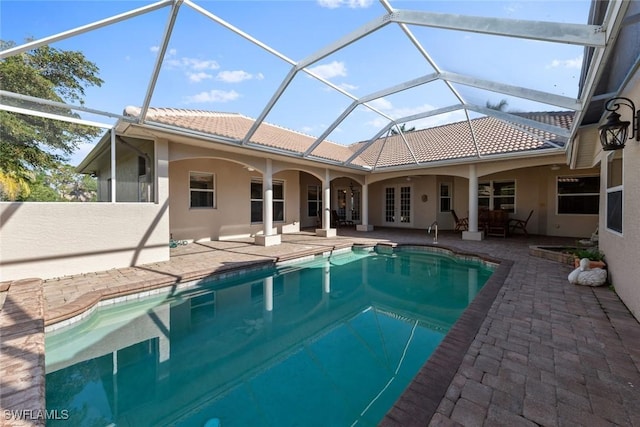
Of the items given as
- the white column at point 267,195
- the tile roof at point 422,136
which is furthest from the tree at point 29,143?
the white column at point 267,195

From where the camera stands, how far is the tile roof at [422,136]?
285 inches

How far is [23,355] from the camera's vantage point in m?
2.72

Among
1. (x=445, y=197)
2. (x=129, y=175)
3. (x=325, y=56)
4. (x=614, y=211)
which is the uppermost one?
(x=325, y=56)

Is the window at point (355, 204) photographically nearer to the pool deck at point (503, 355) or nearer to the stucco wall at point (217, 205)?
the stucco wall at point (217, 205)

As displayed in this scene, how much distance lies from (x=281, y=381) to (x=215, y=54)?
573cm

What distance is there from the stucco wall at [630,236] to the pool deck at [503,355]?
0.81ft

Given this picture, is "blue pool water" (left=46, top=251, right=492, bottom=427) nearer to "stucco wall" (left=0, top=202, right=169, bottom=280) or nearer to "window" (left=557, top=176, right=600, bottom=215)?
"stucco wall" (left=0, top=202, right=169, bottom=280)

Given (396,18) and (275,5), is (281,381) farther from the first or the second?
(275,5)

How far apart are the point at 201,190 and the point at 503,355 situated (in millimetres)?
9657

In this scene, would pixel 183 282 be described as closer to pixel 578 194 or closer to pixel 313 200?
pixel 313 200

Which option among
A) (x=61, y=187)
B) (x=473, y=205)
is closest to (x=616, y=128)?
(x=473, y=205)

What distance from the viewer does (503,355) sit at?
8.98 ft

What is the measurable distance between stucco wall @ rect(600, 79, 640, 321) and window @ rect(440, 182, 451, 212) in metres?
9.82

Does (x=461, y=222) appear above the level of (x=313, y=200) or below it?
below
